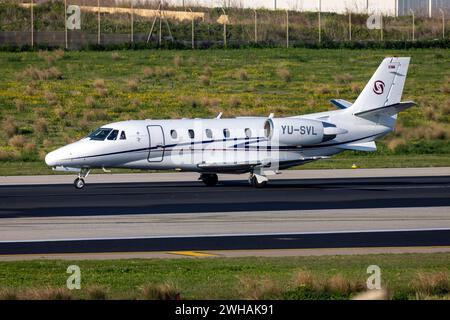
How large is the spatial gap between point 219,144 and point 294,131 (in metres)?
2.57

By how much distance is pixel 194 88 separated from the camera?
2739 inches

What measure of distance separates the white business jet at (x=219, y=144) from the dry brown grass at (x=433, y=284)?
1961 centimetres

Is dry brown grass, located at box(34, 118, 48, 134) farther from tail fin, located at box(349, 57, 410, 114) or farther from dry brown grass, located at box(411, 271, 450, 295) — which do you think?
dry brown grass, located at box(411, 271, 450, 295)

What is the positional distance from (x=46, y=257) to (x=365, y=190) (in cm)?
1599

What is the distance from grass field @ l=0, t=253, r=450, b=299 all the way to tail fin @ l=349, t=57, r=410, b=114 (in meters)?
18.5

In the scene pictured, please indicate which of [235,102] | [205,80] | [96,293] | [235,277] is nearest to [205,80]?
[205,80]

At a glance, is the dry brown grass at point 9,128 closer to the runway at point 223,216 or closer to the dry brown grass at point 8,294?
the runway at point 223,216

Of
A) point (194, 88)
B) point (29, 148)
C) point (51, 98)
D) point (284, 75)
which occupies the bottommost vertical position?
point (29, 148)

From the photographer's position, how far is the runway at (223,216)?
77.8 ft

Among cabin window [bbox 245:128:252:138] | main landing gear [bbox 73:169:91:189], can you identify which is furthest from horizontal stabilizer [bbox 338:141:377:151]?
main landing gear [bbox 73:169:91:189]

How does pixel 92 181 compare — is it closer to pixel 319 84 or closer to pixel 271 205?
pixel 271 205

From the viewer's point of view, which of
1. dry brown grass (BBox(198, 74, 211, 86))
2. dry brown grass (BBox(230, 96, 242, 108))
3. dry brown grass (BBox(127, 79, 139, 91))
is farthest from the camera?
dry brown grass (BBox(198, 74, 211, 86))

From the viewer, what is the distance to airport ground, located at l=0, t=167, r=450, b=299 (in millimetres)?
17859

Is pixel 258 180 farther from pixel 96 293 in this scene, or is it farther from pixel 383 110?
pixel 96 293
